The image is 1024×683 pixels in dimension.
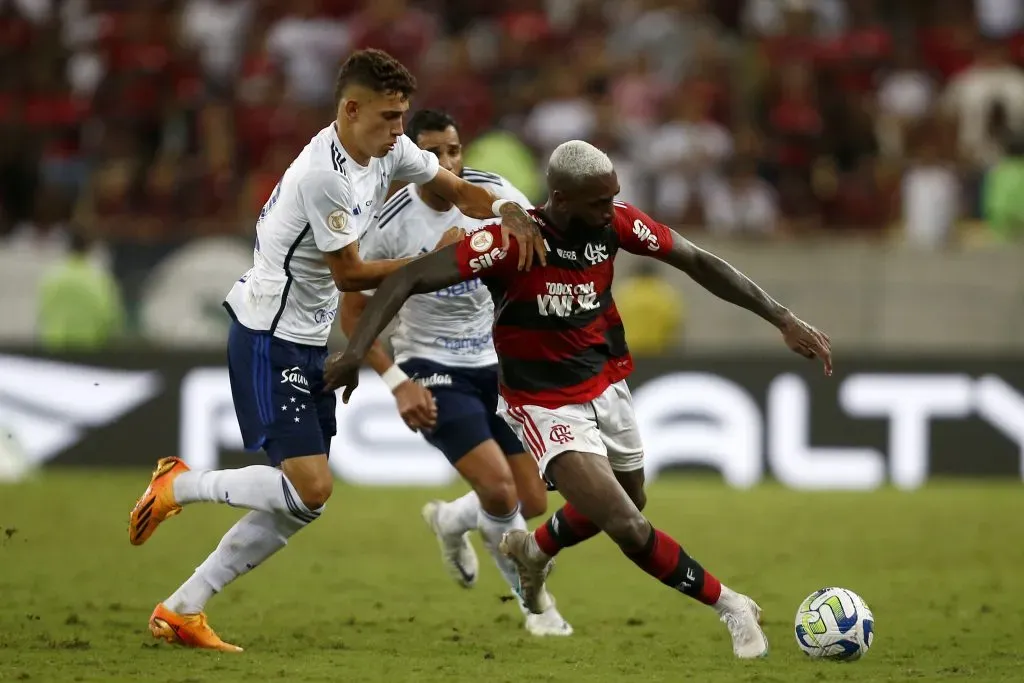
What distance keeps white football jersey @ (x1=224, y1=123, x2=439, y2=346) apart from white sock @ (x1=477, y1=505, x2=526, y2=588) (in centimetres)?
155

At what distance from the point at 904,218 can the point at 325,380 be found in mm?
11589

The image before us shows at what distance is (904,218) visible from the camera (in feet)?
A: 57.0

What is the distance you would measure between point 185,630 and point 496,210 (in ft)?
8.36

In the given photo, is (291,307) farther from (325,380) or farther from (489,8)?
(489,8)

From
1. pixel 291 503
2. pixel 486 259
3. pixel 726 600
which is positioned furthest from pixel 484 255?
pixel 726 600

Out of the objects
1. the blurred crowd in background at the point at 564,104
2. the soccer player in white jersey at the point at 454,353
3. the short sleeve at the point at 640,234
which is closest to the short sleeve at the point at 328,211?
the short sleeve at the point at 640,234

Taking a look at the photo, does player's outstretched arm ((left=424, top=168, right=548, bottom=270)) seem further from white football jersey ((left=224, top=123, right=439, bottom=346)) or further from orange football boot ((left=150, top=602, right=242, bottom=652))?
orange football boot ((left=150, top=602, right=242, bottom=652))

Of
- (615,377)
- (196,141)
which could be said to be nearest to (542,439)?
(615,377)

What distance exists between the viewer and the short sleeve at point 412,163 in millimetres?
7852

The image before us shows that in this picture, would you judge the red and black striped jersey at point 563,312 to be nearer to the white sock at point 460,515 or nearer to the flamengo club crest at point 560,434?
the flamengo club crest at point 560,434

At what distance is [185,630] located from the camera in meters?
7.70

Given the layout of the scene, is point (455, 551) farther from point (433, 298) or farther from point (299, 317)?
point (299, 317)

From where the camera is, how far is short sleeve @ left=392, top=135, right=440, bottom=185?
7.85 metres

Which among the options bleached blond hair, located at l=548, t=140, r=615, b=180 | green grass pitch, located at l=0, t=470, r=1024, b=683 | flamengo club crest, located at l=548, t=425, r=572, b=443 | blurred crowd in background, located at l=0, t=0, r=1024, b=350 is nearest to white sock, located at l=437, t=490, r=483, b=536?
green grass pitch, located at l=0, t=470, r=1024, b=683
